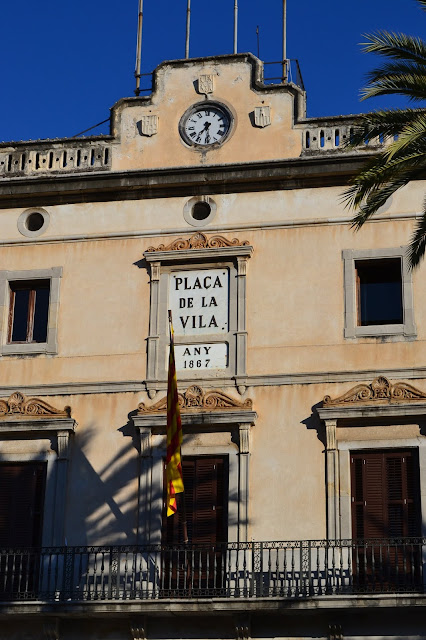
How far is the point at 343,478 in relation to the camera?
24.5m

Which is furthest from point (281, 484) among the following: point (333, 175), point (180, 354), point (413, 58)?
point (413, 58)

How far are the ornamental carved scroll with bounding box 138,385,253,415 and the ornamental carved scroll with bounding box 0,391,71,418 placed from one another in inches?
65.3

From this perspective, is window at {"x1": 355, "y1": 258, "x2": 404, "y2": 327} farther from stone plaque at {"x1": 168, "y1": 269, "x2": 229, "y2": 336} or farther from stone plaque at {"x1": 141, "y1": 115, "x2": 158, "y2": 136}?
stone plaque at {"x1": 141, "y1": 115, "x2": 158, "y2": 136}

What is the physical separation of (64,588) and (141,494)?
2.25 m

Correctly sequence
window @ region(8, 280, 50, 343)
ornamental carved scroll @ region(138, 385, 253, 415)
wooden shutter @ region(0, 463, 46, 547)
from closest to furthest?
ornamental carved scroll @ region(138, 385, 253, 415) → wooden shutter @ region(0, 463, 46, 547) → window @ region(8, 280, 50, 343)

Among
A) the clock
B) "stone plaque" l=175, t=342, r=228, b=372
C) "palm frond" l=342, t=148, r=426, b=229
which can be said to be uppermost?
the clock

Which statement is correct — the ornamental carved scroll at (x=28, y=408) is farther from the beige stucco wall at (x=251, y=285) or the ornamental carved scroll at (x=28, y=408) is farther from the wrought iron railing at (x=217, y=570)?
the wrought iron railing at (x=217, y=570)

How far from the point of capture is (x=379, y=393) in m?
24.8

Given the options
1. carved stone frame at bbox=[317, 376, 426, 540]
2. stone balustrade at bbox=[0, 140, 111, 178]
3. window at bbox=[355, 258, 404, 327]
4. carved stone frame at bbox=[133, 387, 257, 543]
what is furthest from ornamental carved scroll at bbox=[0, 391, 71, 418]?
Result: window at bbox=[355, 258, 404, 327]

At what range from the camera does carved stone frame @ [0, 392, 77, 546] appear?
25422 millimetres

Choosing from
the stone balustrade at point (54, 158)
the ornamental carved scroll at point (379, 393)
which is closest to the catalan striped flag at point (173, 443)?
the ornamental carved scroll at point (379, 393)

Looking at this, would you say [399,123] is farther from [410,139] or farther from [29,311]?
[29,311]

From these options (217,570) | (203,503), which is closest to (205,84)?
(203,503)

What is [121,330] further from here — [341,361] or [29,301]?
[341,361]
